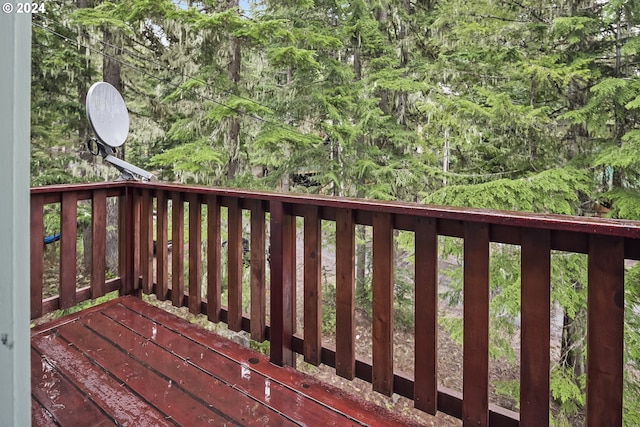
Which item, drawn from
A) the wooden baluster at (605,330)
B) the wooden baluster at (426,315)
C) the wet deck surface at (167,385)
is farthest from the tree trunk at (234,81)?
the wooden baluster at (605,330)

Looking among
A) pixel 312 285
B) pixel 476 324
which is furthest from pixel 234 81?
pixel 476 324

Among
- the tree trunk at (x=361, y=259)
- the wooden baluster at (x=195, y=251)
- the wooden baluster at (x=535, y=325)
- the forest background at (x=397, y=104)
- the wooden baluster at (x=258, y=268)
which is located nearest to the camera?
the wooden baluster at (x=535, y=325)

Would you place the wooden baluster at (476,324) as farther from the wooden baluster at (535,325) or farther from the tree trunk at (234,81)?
the tree trunk at (234,81)

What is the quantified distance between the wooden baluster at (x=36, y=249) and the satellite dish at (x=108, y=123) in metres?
0.66

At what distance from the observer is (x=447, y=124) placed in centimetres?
562

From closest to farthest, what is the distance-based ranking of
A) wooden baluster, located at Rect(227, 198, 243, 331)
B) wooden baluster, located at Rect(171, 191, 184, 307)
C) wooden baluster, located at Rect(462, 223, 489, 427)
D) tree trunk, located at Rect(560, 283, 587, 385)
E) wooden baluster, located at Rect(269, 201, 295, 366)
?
wooden baluster, located at Rect(462, 223, 489, 427)
wooden baluster, located at Rect(269, 201, 295, 366)
wooden baluster, located at Rect(227, 198, 243, 331)
wooden baluster, located at Rect(171, 191, 184, 307)
tree trunk, located at Rect(560, 283, 587, 385)

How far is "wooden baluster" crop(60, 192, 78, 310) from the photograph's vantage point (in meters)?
2.76

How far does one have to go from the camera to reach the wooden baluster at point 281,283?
2148 millimetres

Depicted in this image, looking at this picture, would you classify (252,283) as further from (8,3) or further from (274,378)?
(8,3)

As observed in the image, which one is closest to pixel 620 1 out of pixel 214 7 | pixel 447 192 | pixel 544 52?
pixel 544 52

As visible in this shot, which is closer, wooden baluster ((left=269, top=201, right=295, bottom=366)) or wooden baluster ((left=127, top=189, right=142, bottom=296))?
wooden baluster ((left=269, top=201, right=295, bottom=366))

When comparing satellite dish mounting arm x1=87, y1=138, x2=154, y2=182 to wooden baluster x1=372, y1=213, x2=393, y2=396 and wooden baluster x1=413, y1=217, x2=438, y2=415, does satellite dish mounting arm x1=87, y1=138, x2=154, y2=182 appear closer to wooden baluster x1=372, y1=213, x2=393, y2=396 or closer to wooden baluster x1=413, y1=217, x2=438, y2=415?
wooden baluster x1=372, y1=213, x2=393, y2=396

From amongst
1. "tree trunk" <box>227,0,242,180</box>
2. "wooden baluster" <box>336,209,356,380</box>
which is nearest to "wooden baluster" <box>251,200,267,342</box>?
"wooden baluster" <box>336,209,356,380</box>

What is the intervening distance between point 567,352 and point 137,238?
564 cm
